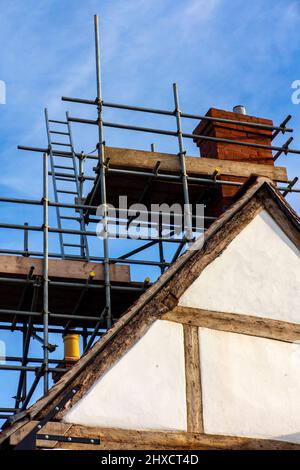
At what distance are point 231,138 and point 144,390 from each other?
713 cm

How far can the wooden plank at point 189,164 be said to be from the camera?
42.0 feet

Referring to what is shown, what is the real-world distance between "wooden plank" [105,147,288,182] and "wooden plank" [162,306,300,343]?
4.76 meters

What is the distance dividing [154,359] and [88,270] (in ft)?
14.4

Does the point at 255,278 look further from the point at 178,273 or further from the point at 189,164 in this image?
the point at 189,164

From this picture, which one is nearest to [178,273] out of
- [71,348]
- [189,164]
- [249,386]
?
[249,386]

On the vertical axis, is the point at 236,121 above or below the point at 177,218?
above

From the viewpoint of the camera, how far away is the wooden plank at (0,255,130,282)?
38.3ft

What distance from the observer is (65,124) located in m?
15.7

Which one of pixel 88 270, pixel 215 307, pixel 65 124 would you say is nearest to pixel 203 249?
pixel 215 307

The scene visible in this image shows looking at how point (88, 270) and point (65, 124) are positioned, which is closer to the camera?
point (88, 270)

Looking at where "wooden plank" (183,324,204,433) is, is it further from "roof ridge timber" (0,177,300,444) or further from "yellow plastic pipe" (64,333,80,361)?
"yellow plastic pipe" (64,333,80,361)

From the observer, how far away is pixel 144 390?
7.46 meters
